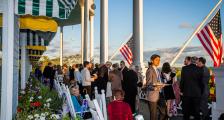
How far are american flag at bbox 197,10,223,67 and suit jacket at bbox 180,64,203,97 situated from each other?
2646mm

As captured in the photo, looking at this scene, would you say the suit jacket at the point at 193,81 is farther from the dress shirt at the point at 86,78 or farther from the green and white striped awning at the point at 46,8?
the dress shirt at the point at 86,78

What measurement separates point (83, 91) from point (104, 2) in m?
11.3

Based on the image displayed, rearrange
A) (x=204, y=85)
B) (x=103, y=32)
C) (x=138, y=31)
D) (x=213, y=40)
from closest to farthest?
(x=204, y=85) < (x=213, y=40) < (x=138, y=31) < (x=103, y=32)

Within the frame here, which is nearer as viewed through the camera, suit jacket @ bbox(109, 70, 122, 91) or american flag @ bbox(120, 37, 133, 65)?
suit jacket @ bbox(109, 70, 122, 91)

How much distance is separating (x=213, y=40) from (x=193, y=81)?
331 centimetres

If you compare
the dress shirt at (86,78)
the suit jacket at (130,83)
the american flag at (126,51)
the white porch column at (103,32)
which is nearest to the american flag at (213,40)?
the suit jacket at (130,83)

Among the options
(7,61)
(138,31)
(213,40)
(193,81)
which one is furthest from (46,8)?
(138,31)

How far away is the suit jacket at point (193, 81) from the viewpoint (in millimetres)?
8070

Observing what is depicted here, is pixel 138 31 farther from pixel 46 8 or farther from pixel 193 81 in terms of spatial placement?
pixel 46 8

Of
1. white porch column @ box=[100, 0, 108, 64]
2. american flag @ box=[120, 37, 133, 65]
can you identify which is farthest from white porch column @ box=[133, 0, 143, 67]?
white porch column @ box=[100, 0, 108, 64]

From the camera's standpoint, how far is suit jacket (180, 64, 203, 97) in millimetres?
8070

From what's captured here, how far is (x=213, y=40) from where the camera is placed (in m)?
11.0

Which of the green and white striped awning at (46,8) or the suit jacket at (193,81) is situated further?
the suit jacket at (193,81)

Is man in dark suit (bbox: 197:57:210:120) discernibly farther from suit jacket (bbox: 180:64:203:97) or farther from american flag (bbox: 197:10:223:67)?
american flag (bbox: 197:10:223:67)
